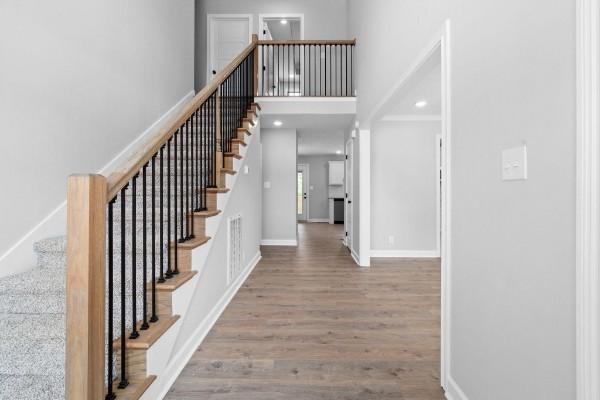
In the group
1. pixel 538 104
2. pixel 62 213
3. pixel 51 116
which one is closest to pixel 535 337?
pixel 538 104

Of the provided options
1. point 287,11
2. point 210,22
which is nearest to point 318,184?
point 287,11

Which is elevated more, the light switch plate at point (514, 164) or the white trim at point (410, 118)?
the white trim at point (410, 118)

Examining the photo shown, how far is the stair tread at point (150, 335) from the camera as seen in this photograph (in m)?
1.43

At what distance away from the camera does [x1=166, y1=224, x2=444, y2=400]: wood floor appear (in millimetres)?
1661

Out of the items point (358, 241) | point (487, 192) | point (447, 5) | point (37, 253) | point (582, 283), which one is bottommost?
point (358, 241)

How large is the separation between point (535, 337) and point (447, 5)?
1645 mm

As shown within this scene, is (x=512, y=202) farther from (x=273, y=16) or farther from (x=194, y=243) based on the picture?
(x=273, y=16)

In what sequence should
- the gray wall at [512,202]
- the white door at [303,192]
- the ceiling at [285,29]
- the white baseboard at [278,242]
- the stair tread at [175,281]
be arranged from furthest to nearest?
the white door at [303,192] → the ceiling at [285,29] → the white baseboard at [278,242] → the stair tread at [175,281] → the gray wall at [512,202]

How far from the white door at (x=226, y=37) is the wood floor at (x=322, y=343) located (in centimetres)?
465

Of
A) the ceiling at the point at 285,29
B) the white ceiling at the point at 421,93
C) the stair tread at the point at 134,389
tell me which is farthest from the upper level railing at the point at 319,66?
the stair tread at the point at 134,389

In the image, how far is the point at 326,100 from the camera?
189 inches

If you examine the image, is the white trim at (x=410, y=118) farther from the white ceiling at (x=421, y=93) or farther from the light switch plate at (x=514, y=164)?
the light switch plate at (x=514, y=164)

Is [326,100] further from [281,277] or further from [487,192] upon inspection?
[487,192]

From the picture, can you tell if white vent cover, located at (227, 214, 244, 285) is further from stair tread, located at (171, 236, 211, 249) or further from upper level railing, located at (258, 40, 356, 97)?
upper level railing, located at (258, 40, 356, 97)
